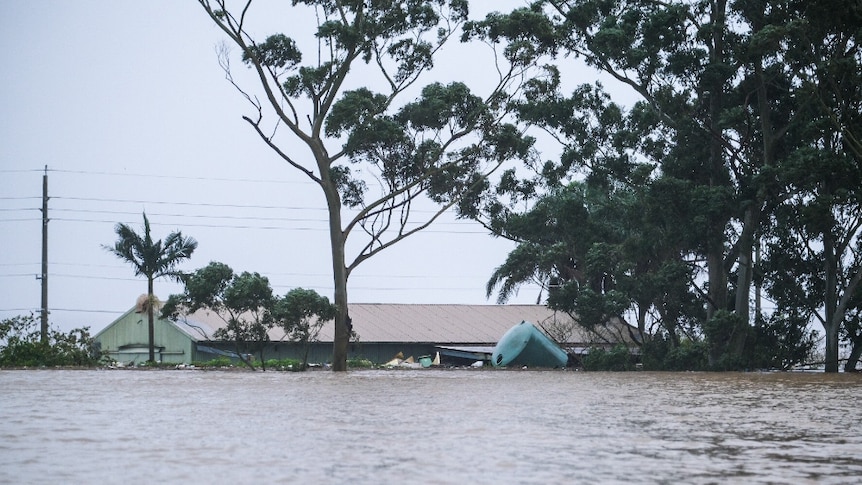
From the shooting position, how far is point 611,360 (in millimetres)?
31625

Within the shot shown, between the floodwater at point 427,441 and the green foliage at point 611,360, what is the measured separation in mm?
19534

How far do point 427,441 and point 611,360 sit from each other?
994 inches

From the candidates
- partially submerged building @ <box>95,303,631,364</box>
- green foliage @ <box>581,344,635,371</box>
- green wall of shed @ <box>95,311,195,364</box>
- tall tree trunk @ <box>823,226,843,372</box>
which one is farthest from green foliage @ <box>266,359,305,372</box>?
tall tree trunk @ <box>823,226,843,372</box>

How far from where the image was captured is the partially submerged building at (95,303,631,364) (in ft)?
151

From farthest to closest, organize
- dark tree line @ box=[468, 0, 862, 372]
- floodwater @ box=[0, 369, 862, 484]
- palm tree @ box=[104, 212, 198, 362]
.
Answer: palm tree @ box=[104, 212, 198, 362] < dark tree line @ box=[468, 0, 862, 372] < floodwater @ box=[0, 369, 862, 484]

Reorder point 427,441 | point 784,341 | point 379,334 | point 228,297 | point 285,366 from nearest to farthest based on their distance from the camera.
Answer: point 427,441
point 228,297
point 784,341
point 285,366
point 379,334

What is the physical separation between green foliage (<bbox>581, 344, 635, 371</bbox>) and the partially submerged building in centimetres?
1048

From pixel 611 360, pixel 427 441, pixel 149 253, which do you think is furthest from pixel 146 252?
pixel 427 441

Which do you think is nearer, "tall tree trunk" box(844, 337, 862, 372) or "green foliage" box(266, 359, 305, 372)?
"tall tree trunk" box(844, 337, 862, 372)

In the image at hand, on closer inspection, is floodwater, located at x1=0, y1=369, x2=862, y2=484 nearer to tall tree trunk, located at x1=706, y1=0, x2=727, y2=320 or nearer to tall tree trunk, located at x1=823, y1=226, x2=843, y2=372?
tall tree trunk, located at x1=823, y1=226, x2=843, y2=372

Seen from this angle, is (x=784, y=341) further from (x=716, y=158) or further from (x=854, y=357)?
(x=716, y=158)

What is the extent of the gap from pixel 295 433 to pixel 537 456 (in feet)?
6.78

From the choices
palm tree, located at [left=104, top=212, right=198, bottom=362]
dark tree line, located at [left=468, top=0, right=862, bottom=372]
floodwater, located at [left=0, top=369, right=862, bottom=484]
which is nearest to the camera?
floodwater, located at [left=0, top=369, right=862, bottom=484]

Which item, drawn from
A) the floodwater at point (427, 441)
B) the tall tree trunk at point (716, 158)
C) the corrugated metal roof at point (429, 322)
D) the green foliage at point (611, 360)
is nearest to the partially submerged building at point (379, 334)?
the corrugated metal roof at point (429, 322)
